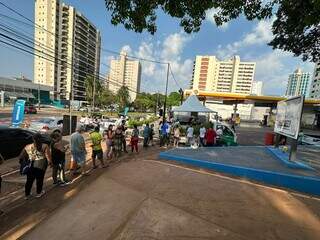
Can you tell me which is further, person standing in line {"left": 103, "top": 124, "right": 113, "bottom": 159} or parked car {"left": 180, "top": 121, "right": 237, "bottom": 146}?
parked car {"left": 180, "top": 121, "right": 237, "bottom": 146}

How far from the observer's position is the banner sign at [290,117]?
698cm

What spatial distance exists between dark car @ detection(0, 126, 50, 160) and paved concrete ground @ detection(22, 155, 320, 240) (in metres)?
5.37

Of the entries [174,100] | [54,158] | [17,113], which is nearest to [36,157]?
[54,158]

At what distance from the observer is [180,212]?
455cm

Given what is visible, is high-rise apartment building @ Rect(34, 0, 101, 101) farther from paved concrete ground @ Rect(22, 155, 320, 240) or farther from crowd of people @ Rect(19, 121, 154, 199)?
paved concrete ground @ Rect(22, 155, 320, 240)

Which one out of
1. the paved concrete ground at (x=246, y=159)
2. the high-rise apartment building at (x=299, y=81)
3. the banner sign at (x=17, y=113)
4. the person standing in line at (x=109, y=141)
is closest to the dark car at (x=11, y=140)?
the person standing in line at (x=109, y=141)

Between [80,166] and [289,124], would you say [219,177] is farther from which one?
[80,166]

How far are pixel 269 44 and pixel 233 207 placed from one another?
31.8 ft

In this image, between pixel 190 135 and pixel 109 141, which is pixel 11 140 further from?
pixel 190 135

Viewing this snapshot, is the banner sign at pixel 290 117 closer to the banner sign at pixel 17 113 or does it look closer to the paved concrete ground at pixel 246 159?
the paved concrete ground at pixel 246 159

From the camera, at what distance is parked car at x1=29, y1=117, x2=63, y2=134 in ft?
51.1

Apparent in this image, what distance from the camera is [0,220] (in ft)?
15.0

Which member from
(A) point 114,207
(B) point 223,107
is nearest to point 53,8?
(B) point 223,107

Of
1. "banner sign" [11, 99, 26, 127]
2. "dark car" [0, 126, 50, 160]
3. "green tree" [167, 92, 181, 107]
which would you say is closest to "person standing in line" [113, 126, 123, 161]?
"dark car" [0, 126, 50, 160]
